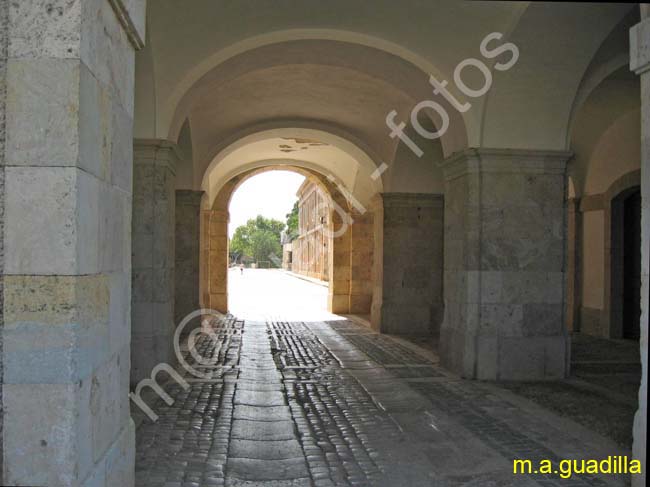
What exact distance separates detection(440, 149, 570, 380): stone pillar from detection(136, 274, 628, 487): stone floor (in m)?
0.65

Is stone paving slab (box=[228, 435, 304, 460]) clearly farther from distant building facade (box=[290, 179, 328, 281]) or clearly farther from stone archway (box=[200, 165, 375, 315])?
distant building facade (box=[290, 179, 328, 281])

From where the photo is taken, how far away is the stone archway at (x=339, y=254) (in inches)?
637

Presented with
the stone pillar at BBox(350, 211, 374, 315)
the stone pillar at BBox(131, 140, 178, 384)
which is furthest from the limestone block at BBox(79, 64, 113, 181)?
the stone pillar at BBox(350, 211, 374, 315)

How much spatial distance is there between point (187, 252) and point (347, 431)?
24.6 feet

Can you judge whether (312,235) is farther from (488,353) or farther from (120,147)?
(120,147)

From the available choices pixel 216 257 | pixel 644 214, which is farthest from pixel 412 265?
pixel 644 214

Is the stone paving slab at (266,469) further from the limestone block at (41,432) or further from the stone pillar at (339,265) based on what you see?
the stone pillar at (339,265)

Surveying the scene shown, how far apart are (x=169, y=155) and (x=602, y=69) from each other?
18.8ft

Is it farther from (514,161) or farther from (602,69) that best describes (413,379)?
(602,69)

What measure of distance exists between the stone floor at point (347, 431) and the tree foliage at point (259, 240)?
78208mm

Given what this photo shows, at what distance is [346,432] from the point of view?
16.6 feet

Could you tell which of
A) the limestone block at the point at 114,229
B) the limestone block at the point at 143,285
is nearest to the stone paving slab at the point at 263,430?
the limestone block at the point at 114,229

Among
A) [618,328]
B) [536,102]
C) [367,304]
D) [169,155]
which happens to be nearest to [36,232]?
[169,155]

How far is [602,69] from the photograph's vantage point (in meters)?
7.87
